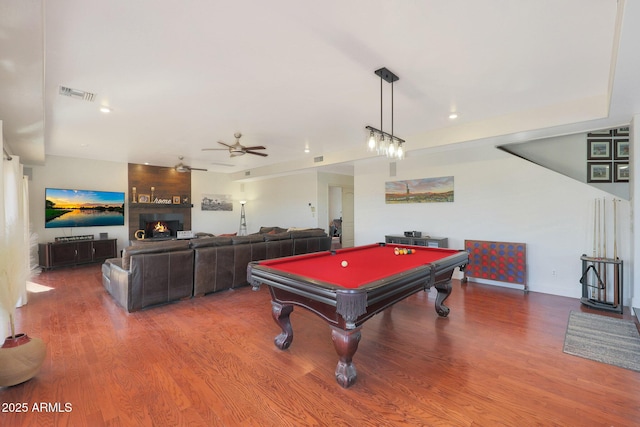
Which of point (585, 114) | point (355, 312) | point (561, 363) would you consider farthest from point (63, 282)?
point (585, 114)

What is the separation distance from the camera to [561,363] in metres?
2.53

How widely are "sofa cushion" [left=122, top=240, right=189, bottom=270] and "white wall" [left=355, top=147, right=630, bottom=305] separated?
174 inches

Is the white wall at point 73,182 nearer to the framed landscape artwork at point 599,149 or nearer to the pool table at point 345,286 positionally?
the pool table at point 345,286

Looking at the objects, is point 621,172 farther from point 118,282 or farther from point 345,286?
point 118,282

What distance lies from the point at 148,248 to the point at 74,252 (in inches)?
168

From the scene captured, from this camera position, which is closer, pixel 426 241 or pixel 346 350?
pixel 346 350

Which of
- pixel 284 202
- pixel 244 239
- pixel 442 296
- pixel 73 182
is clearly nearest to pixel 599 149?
pixel 442 296

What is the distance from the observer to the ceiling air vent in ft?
10.8

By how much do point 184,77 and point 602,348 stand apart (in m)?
5.11

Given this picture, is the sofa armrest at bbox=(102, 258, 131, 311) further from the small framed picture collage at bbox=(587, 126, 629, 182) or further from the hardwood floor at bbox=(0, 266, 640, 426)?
the small framed picture collage at bbox=(587, 126, 629, 182)

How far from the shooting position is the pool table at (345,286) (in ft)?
6.73

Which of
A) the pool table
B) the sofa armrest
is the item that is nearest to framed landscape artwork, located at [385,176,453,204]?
the pool table

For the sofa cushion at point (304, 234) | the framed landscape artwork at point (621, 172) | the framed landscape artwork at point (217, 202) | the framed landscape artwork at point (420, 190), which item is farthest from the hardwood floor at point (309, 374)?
the framed landscape artwork at point (217, 202)

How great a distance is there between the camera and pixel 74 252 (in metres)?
6.65
